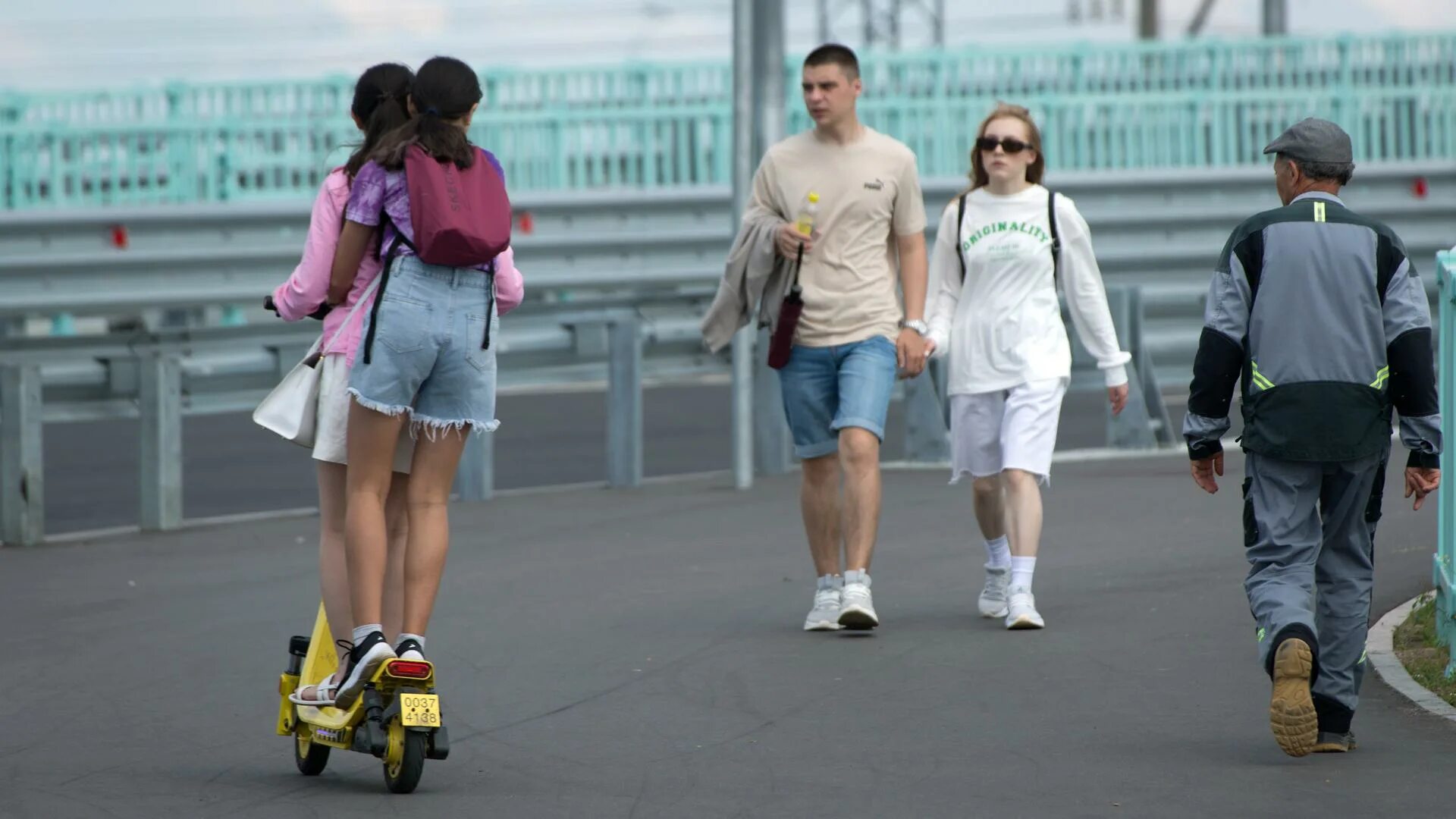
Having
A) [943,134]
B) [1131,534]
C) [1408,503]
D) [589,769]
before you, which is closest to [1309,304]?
[589,769]

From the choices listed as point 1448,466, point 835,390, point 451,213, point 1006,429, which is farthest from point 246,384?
point 1448,466

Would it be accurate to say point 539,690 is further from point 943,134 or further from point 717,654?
point 943,134

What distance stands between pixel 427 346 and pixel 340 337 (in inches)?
10.0

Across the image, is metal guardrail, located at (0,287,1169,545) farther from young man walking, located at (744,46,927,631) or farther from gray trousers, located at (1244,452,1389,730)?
gray trousers, located at (1244,452,1389,730)

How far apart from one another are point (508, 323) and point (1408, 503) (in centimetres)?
524

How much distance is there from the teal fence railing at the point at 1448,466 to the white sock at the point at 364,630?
10.0ft

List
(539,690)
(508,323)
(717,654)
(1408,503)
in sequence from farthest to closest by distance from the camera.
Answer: (508,323) → (1408,503) → (717,654) → (539,690)

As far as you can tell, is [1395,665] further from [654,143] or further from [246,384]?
[654,143]

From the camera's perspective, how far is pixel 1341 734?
587cm

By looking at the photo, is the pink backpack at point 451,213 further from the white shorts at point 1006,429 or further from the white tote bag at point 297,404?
the white shorts at point 1006,429

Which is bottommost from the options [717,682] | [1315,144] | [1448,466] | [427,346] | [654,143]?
[717,682]

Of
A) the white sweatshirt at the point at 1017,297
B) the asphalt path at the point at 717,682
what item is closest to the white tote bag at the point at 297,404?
the asphalt path at the point at 717,682

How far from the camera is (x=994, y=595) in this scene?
323 inches

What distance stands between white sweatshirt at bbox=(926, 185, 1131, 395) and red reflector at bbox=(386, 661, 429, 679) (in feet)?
10.1
